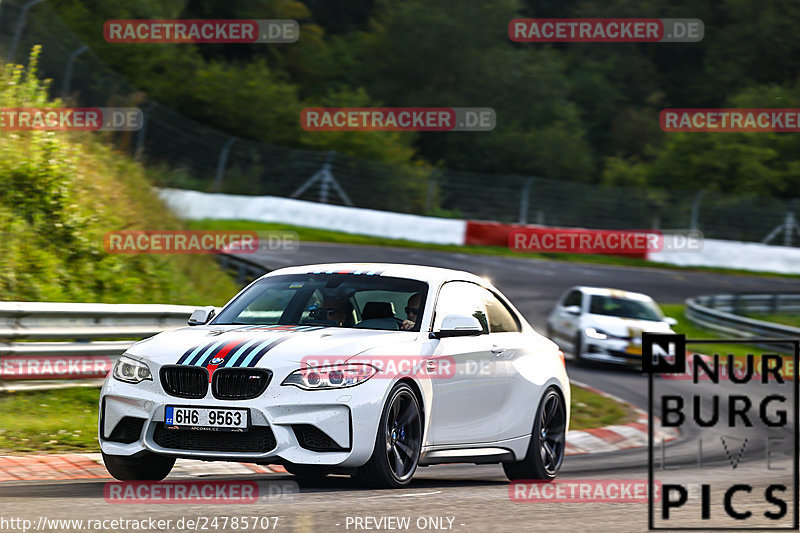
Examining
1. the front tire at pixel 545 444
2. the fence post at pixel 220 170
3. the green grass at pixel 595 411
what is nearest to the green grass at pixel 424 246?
the fence post at pixel 220 170

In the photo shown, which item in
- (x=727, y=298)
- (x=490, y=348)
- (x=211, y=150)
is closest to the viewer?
(x=490, y=348)

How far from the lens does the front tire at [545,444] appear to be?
920cm

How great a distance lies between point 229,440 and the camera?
7.20 metres

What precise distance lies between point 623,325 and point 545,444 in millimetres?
10236

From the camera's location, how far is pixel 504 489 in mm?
8266

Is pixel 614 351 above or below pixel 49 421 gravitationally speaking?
above

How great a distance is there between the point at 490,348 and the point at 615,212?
29.3 metres

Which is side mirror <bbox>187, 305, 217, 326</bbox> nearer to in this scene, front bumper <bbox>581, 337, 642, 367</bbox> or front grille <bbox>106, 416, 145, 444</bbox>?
front grille <bbox>106, 416, 145, 444</bbox>

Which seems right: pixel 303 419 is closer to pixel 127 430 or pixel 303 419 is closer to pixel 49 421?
pixel 127 430

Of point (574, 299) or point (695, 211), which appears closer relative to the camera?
point (574, 299)

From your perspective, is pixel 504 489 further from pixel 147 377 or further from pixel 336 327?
pixel 147 377

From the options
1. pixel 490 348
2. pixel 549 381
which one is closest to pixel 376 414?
pixel 490 348

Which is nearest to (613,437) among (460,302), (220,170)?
(460,302)

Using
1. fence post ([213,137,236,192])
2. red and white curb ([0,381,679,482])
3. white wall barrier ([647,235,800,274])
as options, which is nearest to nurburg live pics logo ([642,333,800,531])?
red and white curb ([0,381,679,482])
